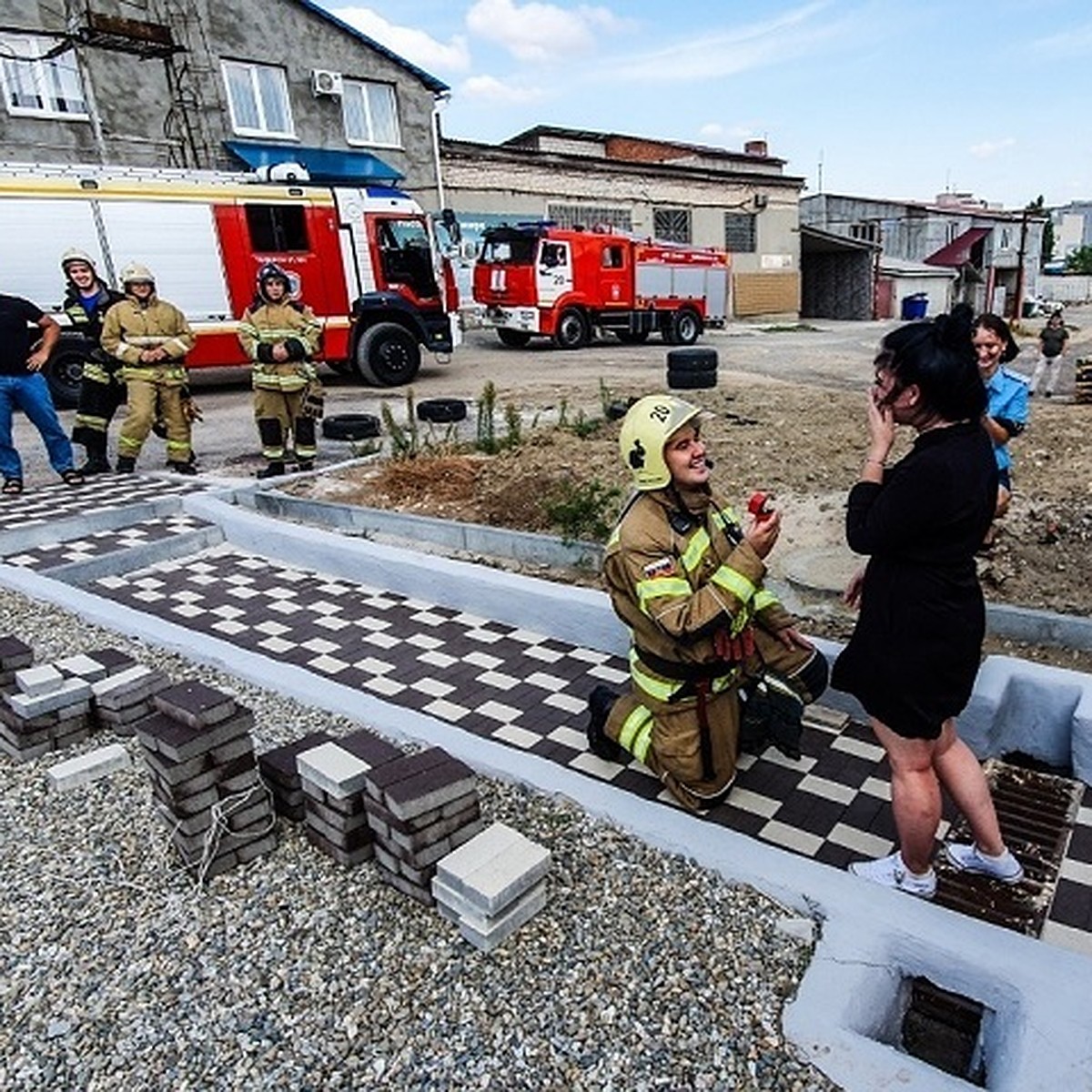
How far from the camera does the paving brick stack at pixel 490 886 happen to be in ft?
6.17

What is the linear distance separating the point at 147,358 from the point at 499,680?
481 centimetres

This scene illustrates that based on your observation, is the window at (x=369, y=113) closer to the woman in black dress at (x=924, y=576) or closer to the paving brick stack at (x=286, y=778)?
the paving brick stack at (x=286, y=778)

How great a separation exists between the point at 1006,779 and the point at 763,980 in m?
1.43

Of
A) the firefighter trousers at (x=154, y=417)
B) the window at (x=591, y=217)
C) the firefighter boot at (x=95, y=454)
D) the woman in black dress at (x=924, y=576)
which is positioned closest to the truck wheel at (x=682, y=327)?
the window at (x=591, y=217)

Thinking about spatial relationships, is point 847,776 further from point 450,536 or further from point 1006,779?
point 450,536

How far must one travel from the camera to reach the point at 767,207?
27.3m

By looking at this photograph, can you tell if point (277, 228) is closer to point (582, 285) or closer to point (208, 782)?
point (582, 285)

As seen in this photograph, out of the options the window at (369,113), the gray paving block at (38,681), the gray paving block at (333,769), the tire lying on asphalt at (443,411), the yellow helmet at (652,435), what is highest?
the window at (369,113)

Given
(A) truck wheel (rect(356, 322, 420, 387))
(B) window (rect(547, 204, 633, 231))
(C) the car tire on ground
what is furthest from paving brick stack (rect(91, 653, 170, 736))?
(B) window (rect(547, 204, 633, 231))

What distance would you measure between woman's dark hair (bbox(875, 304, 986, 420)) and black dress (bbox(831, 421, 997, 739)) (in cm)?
6

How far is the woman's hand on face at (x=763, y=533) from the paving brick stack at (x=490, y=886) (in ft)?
3.34

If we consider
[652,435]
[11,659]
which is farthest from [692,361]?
[11,659]

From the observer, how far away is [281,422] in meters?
6.84

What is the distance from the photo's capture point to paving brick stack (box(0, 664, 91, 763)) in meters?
2.81
